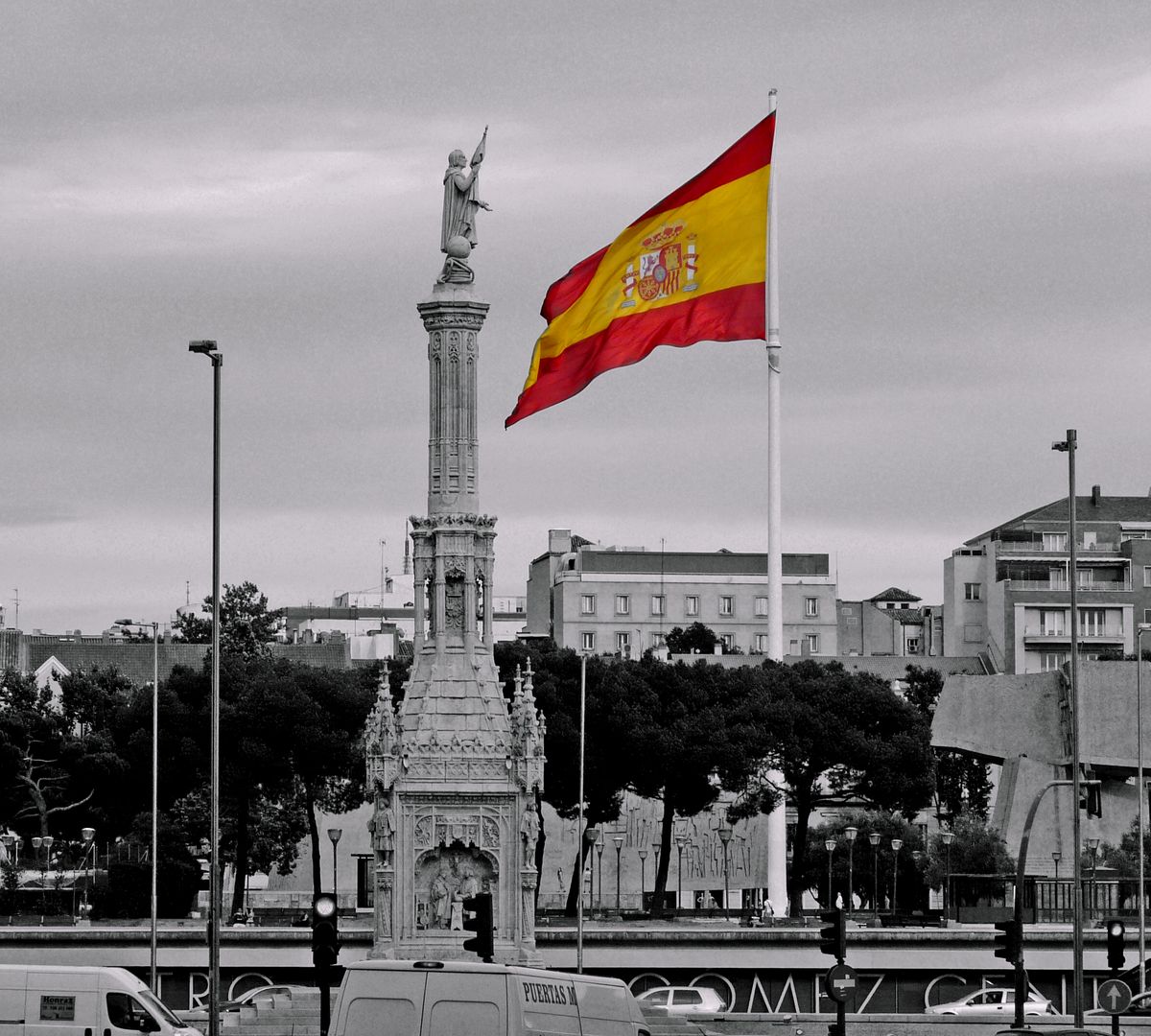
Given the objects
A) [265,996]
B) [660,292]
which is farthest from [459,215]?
[265,996]

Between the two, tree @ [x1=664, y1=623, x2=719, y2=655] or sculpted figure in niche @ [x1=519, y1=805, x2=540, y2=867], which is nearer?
sculpted figure in niche @ [x1=519, y1=805, x2=540, y2=867]

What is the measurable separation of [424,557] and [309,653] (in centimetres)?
6648

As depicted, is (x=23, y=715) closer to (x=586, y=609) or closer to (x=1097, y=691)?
(x=1097, y=691)

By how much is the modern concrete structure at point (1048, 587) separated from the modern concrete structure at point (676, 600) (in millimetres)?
8205

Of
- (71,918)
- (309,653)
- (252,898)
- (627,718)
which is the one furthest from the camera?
(309,653)

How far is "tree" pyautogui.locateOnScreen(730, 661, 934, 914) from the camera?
83.6 m

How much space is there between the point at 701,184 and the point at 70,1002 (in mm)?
34707

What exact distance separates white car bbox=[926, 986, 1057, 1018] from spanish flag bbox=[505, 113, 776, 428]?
53.1 feet

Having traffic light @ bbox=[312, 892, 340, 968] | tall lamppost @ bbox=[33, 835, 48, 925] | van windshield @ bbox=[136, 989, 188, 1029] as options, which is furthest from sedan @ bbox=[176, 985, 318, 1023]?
traffic light @ bbox=[312, 892, 340, 968]

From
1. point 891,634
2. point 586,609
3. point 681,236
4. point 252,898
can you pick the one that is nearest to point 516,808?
point 681,236

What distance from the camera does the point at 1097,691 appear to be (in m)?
75.8

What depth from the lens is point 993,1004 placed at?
56.6 meters

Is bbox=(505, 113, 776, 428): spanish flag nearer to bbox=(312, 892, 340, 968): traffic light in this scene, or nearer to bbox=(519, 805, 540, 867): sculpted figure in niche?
bbox=(519, 805, 540, 867): sculpted figure in niche

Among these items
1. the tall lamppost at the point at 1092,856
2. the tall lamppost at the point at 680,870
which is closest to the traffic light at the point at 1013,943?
the tall lamppost at the point at 1092,856
